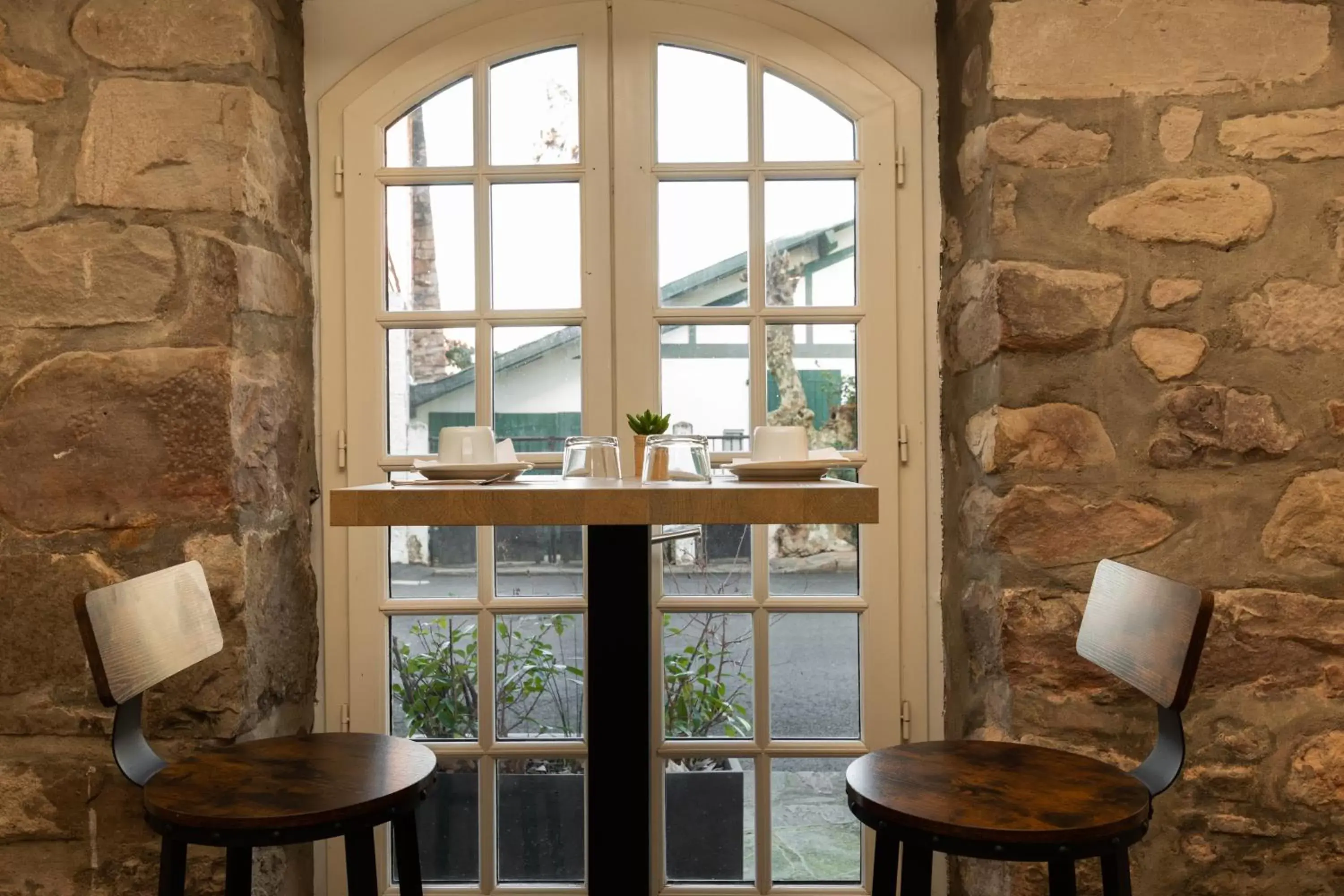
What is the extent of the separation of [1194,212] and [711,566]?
1268 mm

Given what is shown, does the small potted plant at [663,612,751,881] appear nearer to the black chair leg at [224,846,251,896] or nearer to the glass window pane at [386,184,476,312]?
the glass window pane at [386,184,476,312]

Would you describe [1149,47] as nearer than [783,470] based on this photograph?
No

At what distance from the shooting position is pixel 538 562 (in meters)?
2.49

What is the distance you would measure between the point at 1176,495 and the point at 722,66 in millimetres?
1400

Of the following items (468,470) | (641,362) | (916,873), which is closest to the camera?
(916,873)

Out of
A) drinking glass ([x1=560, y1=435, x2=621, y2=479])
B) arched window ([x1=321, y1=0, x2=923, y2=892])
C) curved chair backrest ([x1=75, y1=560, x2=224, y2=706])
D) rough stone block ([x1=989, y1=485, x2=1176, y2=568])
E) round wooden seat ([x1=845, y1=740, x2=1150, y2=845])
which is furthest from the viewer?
arched window ([x1=321, y1=0, x2=923, y2=892])

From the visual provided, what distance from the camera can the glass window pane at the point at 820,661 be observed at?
97.2 inches

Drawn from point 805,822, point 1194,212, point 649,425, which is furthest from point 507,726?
point 1194,212

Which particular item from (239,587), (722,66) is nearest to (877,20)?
(722,66)

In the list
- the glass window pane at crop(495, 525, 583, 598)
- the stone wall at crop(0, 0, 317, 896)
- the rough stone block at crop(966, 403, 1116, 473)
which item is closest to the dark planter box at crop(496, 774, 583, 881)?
the glass window pane at crop(495, 525, 583, 598)

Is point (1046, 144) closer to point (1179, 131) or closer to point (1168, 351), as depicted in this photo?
point (1179, 131)

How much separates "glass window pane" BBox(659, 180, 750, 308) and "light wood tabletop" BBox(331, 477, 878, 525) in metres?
1.18

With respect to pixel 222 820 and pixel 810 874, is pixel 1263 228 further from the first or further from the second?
pixel 222 820

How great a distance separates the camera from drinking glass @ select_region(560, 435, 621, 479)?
1.80 meters
